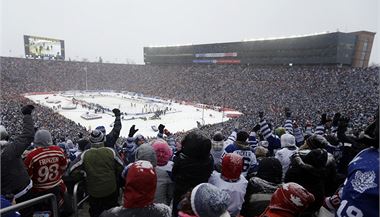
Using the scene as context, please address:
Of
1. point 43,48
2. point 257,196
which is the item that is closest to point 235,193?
point 257,196

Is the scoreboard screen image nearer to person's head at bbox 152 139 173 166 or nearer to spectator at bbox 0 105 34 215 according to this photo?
spectator at bbox 0 105 34 215

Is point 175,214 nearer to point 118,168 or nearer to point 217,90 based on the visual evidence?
point 118,168

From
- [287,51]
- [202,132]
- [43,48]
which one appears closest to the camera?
[202,132]

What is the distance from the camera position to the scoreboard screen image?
215 feet

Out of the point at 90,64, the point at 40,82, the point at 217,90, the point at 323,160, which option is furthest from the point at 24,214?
the point at 90,64

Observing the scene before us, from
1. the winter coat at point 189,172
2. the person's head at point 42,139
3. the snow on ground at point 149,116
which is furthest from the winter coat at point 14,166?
the snow on ground at point 149,116

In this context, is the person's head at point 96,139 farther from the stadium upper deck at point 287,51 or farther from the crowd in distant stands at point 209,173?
the stadium upper deck at point 287,51

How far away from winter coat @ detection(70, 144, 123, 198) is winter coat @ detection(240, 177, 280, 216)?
1.73 meters

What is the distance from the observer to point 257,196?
10.8ft

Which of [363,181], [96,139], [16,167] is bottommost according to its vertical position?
[16,167]

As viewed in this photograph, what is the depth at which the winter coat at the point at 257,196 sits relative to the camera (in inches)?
128

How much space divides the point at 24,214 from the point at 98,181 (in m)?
0.91

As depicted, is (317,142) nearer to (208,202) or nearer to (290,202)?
(290,202)

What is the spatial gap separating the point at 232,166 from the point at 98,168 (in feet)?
5.94
